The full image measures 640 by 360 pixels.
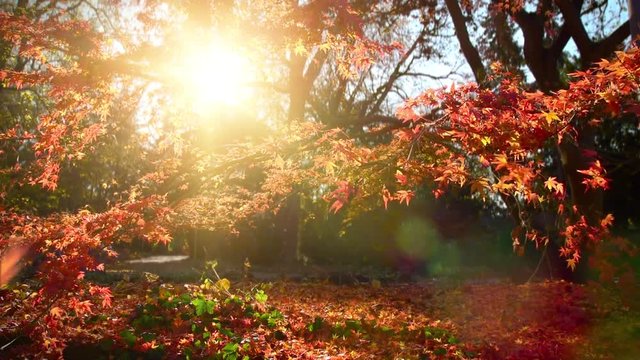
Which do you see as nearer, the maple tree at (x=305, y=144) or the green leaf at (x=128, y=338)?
the maple tree at (x=305, y=144)

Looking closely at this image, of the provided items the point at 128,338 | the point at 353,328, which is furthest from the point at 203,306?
the point at 353,328

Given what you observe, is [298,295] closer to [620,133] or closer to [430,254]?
[430,254]

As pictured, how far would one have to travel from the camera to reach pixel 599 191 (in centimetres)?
877

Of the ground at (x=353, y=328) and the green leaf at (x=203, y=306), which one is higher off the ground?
the green leaf at (x=203, y=306)

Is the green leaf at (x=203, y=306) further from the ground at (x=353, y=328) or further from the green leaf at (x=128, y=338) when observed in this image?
the green leaf at (x=128, y=338)

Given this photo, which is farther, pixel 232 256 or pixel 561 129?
pixel 232 256

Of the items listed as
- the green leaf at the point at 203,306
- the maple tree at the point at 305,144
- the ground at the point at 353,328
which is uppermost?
the maple tree at the point at 305,144

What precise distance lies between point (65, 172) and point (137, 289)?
1139cm

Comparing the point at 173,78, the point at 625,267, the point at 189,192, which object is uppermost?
the point at 173,78

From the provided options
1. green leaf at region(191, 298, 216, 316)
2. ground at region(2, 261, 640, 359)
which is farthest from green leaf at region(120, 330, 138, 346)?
green leaf at region(191, 298, 216, 316)

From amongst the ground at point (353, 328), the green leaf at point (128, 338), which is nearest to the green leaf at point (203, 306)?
the ground at point (353, 328)

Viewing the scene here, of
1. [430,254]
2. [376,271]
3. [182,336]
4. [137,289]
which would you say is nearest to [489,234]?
[430,254]

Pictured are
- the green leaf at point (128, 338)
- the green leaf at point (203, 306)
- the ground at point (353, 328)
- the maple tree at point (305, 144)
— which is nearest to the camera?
the maple tree at point (305, 144)

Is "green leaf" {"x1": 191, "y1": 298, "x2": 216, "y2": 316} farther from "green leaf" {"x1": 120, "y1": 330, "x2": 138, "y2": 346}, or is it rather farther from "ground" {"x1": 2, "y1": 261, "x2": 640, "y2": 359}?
"green leaf" {"x1": 120, "y1": 330, "x2": 138, "y2": 346}
